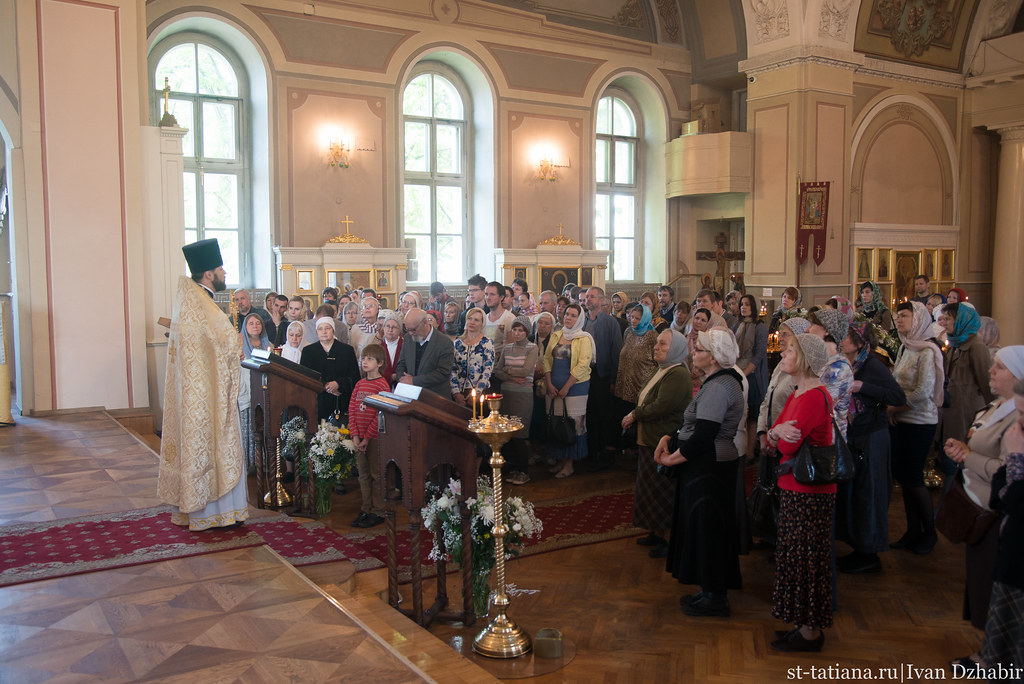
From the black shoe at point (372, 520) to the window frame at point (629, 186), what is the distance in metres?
10.8

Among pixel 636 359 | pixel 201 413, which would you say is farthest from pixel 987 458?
pixel 636 359

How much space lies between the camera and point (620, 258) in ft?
55.3

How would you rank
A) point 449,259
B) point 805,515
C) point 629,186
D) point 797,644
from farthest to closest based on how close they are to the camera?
point 629,186 < point 449,259 < point 797,644 < point 805,515

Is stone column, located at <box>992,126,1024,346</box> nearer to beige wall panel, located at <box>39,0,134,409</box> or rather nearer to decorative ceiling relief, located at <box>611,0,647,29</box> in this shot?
decorative ceiling relief, located at <box>611,0,647,29</box>

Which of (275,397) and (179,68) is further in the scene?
(179,68)

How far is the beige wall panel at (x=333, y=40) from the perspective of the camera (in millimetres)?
12312

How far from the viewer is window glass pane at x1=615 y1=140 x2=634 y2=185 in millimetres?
16609

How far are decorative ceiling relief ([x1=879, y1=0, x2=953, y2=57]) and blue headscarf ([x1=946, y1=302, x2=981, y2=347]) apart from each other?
11.0 metres

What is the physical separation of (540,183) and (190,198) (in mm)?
5697

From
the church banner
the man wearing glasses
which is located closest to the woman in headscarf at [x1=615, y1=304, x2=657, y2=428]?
the man wearing glasses

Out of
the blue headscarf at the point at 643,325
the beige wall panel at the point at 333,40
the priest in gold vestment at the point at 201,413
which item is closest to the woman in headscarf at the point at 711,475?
the priest in gold vestment at the point at 201,413

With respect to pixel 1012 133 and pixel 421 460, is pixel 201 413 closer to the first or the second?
pixel 421 460

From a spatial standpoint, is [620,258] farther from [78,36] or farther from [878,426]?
[878,426]

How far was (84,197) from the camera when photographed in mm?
8477
